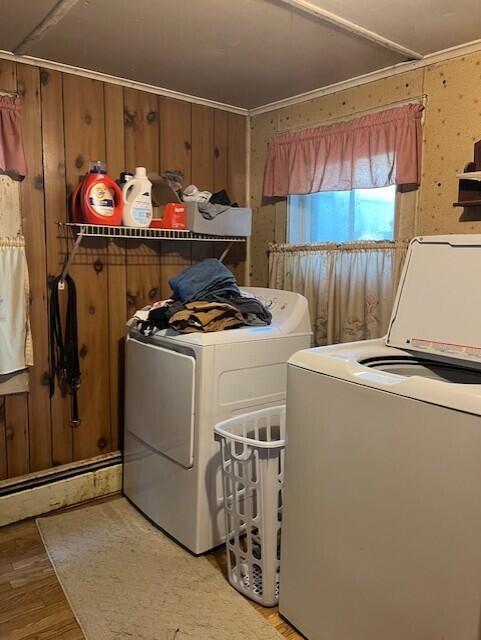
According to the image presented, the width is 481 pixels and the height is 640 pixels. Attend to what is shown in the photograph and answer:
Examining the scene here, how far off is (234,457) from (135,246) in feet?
4.46

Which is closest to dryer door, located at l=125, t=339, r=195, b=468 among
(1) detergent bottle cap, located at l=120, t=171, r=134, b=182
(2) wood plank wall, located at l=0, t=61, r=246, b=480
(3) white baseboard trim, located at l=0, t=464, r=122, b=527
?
(2) wood plank wall, located at l=0, t=61, r=246, b=480

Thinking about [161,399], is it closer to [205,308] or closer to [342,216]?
[205,308]

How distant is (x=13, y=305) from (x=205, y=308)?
0.90m

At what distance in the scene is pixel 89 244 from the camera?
264 cm

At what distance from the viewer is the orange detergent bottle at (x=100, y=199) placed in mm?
2420

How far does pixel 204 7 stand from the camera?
187 centimetres

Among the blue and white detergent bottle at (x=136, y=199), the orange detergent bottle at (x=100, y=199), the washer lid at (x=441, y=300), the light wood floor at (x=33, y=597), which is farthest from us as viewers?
the blue and white detergent bottle at (x=136, y=199)

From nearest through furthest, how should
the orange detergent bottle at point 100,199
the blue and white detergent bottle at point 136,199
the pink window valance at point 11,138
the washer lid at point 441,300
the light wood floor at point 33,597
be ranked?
the washer lid at point 441,300 → the light wood floor at point 33,597 → the pink window valance at point 11,138 → the orange detergent bottle at point 100,199 → the blue and white detergent bottle at point 136,199

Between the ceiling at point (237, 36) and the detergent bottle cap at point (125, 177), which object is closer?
the ceiling at point (237, 36)

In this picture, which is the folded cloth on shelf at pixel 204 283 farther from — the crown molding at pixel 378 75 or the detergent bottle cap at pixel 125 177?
the crown molding at pixel 378 75

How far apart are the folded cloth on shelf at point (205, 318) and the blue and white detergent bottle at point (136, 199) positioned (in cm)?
58

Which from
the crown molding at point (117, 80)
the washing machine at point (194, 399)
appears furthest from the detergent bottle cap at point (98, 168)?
the washing machine at point (194, 399)

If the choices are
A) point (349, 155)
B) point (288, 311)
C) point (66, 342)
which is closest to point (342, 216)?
point (349, 155)

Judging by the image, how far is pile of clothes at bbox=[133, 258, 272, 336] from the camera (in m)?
2.21
